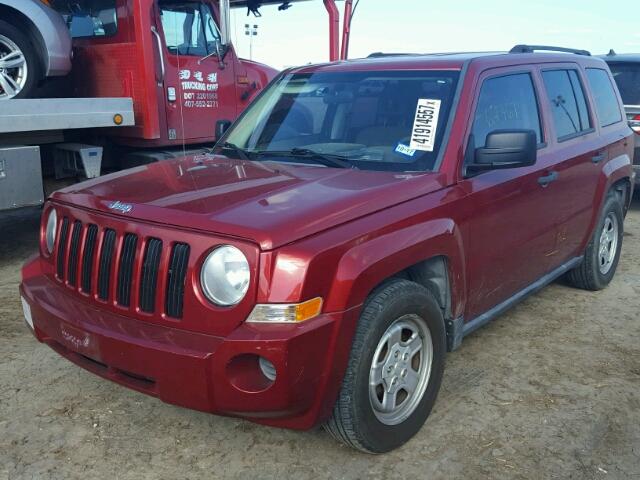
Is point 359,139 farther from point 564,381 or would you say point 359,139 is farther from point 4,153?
point 4,153

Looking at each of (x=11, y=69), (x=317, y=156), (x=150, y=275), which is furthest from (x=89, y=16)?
(x=150, y=275)

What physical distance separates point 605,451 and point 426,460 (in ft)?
2.78

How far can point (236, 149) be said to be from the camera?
157 inches

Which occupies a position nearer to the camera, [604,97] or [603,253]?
[604,97]

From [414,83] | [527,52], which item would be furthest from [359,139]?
[527,52]

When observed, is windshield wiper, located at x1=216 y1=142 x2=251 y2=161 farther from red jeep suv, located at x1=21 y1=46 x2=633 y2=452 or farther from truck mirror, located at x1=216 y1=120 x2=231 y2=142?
truck mirror, located at x1=216 y1=120 x2=231 y2=142

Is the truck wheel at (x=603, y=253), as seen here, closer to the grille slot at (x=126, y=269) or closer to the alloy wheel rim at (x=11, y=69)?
the grille slot at (x=126, y=269)

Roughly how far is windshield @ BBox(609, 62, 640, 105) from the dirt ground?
473 centimetres

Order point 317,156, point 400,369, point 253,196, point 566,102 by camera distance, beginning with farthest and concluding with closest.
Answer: point 566,102 → point 317,156 → point 400,369 → point 253,196

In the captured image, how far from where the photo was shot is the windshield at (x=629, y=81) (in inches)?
316

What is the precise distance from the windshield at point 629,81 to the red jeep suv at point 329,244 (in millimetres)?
4226

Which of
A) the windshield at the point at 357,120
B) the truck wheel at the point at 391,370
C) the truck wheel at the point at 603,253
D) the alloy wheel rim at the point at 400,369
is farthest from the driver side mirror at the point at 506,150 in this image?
the truck wheel at the point at 603,253

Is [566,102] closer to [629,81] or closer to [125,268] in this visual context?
[125,268]

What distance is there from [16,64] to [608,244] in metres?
5.54
